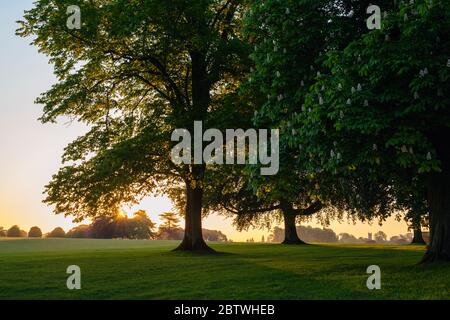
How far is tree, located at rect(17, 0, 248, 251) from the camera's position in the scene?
1320 inches

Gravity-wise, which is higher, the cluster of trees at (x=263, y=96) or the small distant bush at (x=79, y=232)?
the cluster of trees at (x=263, y=96)

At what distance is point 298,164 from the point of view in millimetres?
23016

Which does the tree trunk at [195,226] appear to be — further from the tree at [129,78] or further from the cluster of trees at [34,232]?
the cluster of trees at [34,232]

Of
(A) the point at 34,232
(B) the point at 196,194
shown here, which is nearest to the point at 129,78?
(B) the point at 196,194

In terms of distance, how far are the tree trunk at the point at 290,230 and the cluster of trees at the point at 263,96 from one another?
371 inches

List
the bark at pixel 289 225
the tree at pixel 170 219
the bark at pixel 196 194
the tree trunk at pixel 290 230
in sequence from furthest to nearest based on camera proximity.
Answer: the tree at pixel 170 219 < the tree trunk at pixel 290 230 < the bark at pixel 289 225 < the bark at pixel 196 194

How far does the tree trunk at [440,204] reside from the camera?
21.5 meters

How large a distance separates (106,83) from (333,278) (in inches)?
977

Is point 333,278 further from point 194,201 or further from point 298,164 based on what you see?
point 194,201

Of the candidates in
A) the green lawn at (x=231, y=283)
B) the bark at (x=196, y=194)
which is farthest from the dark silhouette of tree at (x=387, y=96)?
the bark at (x=196, y=194)

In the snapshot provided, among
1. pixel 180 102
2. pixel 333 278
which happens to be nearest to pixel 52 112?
pixel 180 102

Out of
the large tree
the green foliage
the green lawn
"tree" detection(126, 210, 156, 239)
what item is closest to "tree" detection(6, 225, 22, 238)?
"tree" detection(126, 210, 156, 239)

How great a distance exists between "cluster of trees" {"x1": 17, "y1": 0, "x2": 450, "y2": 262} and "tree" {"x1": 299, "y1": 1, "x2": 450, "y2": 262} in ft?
0.18

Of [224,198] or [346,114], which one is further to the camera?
[224,198]
